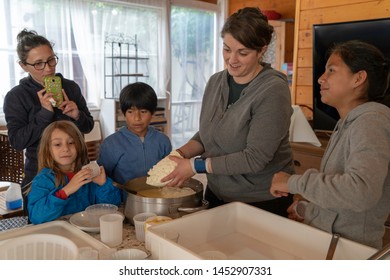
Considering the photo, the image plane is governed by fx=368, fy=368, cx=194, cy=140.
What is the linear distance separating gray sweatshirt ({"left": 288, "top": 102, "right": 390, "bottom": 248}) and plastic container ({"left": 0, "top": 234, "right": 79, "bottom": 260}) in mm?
589

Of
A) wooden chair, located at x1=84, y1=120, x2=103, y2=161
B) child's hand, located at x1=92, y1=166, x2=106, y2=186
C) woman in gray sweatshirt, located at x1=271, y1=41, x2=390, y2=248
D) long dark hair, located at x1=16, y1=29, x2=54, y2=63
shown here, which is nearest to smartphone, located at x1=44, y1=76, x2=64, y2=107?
long dark hair, located at x1=16, y1=29, x2=54, y2=63

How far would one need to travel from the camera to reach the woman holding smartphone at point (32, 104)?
1538mm

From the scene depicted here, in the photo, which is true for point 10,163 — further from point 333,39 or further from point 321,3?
point 321,3

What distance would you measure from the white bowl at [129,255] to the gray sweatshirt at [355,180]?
418mm

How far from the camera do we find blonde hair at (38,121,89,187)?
136 centimetres

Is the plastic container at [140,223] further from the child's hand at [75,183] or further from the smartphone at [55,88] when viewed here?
the smartphone at [55,88]

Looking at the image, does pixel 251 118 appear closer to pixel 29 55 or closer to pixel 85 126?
pixel 85 126

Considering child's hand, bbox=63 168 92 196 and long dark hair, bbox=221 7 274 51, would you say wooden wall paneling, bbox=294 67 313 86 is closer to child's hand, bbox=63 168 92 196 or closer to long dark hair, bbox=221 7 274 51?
long dark hair, bbox=221 7 274 51

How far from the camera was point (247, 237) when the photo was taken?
1.06 metres

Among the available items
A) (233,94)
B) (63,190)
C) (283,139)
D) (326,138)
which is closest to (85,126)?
(63,190)

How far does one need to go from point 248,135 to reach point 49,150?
29.6 inches

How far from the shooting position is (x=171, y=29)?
15.3ft

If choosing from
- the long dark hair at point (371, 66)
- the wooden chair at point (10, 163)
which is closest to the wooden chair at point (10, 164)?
the wooden chair at point (10, 163)

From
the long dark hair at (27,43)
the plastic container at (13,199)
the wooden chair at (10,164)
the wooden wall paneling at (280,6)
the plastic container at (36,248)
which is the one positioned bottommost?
the plastic container at (13,199)
